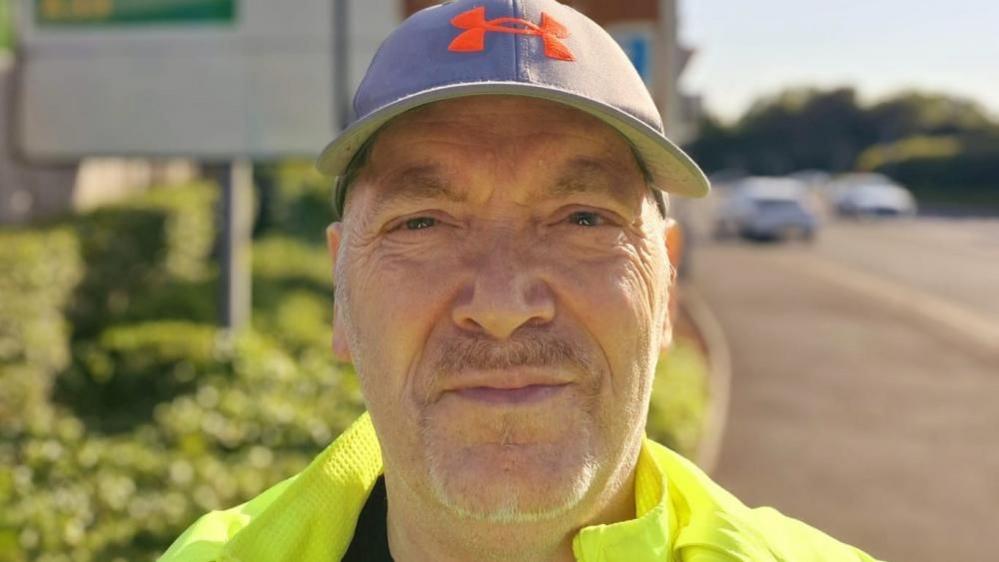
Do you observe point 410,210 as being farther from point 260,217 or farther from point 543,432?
point 260,217

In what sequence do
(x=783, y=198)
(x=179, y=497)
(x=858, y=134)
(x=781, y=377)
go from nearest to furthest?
(x=179, y=497)
(x=781, y=377)
(x=783, y=198)
(x=858, y=134)

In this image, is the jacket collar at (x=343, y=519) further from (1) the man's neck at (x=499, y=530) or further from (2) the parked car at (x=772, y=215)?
(2) the parked car at (x=772, y=215)

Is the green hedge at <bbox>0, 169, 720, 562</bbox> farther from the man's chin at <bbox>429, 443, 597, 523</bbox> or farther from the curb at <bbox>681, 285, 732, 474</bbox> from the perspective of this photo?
the man's chin at <bbox>429, 443, 597, 523</bbox>

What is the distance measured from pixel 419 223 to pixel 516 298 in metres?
0.24

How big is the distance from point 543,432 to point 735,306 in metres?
15.2

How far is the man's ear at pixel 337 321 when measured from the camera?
84.7 inches

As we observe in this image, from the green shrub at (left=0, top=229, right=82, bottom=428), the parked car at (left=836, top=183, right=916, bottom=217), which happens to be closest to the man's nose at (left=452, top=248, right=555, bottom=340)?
the green shrub at (left=0, top=229, right=82, bottom=428)

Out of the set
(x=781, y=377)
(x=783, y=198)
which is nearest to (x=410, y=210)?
(x=781, y=377)

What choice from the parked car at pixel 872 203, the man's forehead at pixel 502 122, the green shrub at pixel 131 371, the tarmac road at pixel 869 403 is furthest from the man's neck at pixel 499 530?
the parked car at pixel 872 203

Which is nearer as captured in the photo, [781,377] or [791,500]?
[791,500]

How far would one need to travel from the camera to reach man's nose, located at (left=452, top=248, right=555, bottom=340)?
1.81 metres

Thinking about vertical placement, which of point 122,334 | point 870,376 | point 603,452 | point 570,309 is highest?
point 570,309

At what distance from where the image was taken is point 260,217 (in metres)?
15.3

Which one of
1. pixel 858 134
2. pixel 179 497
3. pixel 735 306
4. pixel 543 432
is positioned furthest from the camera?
pixel 858 134
